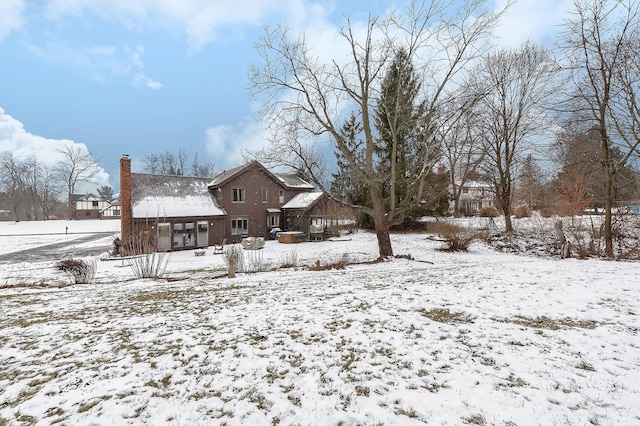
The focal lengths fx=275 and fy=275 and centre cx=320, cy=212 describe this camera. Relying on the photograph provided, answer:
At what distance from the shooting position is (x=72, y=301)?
268 inches

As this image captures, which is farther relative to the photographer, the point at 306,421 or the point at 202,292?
the point at 202,292

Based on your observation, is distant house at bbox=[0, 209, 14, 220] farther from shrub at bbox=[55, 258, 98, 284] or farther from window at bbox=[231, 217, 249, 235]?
shrub at bbox=[55, 258, 98, 284]

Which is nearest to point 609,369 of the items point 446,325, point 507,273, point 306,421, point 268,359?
point 446,325

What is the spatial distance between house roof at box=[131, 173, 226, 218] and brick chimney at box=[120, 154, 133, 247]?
1.58 feet

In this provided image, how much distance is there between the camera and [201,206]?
24.2 metres

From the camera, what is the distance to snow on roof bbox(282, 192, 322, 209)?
2773 centimetres

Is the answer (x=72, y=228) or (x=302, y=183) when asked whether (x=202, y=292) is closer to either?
(x=302, y=183)

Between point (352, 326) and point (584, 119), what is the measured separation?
51.9 feet

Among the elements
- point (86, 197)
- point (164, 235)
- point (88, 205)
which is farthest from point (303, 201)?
point (86, 197)

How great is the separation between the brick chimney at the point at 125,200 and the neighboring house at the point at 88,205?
53.0m

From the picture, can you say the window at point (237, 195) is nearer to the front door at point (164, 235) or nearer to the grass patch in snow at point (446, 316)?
the front door at point (164, 235)

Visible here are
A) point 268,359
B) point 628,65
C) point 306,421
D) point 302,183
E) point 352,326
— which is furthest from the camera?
point 302,183

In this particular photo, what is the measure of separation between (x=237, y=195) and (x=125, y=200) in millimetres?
8878

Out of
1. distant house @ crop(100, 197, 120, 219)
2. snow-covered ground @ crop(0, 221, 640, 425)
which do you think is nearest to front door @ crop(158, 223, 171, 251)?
snow-covered ground @ crop(0, 221, 640, 425)
